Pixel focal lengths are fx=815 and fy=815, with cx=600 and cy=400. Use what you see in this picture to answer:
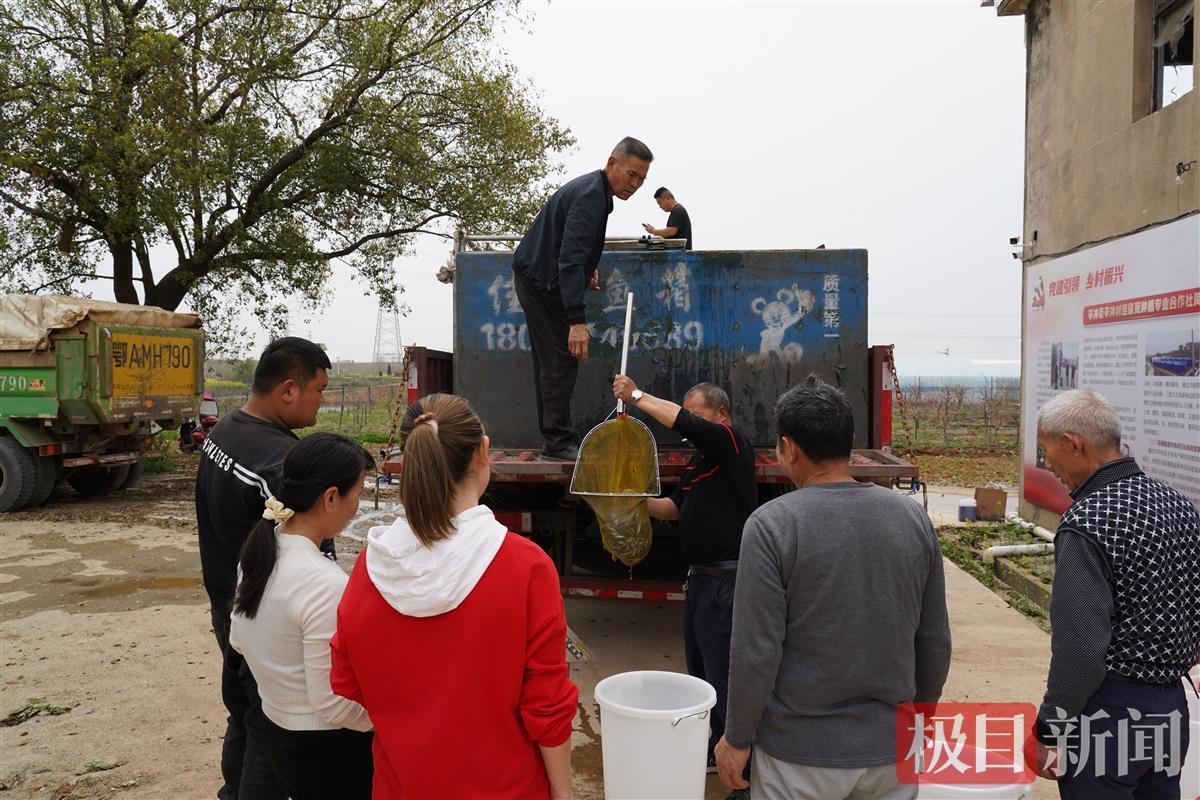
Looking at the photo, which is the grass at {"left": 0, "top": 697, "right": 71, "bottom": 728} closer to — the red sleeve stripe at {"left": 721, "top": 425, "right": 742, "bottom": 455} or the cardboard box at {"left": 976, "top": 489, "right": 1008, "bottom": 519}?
the red sleeve stripe at {"left": 721, "top": 425, "right": 742, "bottom": 455}

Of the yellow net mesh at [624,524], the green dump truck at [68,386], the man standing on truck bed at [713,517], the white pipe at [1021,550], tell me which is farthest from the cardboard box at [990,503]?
the green dump truck at [68,386]

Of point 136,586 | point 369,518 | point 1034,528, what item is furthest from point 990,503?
point 136,586

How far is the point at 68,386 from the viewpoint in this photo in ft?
31.1

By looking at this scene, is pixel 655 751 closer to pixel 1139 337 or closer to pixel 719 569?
pixel 719 569

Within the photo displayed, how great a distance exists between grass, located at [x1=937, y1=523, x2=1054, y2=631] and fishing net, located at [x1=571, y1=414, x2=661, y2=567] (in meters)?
3.61

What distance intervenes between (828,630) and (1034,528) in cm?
701

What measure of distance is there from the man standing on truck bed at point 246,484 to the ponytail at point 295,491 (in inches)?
13.3

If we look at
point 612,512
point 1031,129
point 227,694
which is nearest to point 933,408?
point 1031,129

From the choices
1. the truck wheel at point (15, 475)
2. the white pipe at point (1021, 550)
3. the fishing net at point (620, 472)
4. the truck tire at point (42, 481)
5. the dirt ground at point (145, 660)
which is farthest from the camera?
the truck tire at point (42, 481)

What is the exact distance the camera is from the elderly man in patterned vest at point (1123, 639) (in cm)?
208

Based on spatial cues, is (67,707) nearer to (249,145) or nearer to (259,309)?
(249,145)

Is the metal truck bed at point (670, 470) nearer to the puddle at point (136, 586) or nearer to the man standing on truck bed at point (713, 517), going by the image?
the man standing on truck bed at point (713, 517)

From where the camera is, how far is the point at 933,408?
2439 cm

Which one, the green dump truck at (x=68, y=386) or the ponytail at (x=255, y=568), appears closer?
the ponytail at (x=255, y=568)
